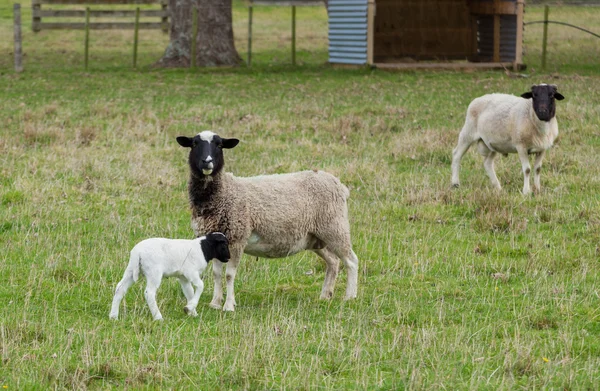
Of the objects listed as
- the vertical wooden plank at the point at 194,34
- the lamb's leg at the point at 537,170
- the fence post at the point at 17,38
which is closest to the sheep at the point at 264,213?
the lamb's leg at the point at 537,170

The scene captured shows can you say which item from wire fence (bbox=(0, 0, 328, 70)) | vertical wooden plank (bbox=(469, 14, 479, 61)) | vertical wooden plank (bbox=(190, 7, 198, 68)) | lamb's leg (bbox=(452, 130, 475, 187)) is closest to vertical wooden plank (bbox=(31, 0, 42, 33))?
wire fence (bbox=(0, 0, 328, 70))

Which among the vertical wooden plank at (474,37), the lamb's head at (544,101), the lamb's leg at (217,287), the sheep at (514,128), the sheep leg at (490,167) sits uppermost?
the vertical wooden plank at (474,37)

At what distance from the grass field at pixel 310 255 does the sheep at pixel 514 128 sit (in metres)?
0.38

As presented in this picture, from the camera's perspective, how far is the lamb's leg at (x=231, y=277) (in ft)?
25.0

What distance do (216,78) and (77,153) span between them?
10.8 metres

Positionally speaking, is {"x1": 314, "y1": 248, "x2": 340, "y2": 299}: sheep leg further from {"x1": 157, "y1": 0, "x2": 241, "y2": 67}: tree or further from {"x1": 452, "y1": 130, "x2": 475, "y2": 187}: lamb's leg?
{"x1": 157, "y1": 0, "x2": 241, "y2": 67}: tree

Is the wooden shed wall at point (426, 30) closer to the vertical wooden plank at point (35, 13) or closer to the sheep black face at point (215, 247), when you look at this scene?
the vertical wooden plank at point (35, 13)

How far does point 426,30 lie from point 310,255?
23078 mm

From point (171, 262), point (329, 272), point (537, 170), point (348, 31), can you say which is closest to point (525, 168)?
point (537, 170)

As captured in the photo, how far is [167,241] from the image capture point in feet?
24.0

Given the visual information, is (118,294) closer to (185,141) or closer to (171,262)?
(171,262)

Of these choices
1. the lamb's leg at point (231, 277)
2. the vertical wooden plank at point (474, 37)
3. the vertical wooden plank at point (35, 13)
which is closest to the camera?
the lamb's leg at point (231, 277)

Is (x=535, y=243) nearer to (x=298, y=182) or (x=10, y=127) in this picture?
(x=298, y=182)

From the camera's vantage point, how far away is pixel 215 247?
7512mm
